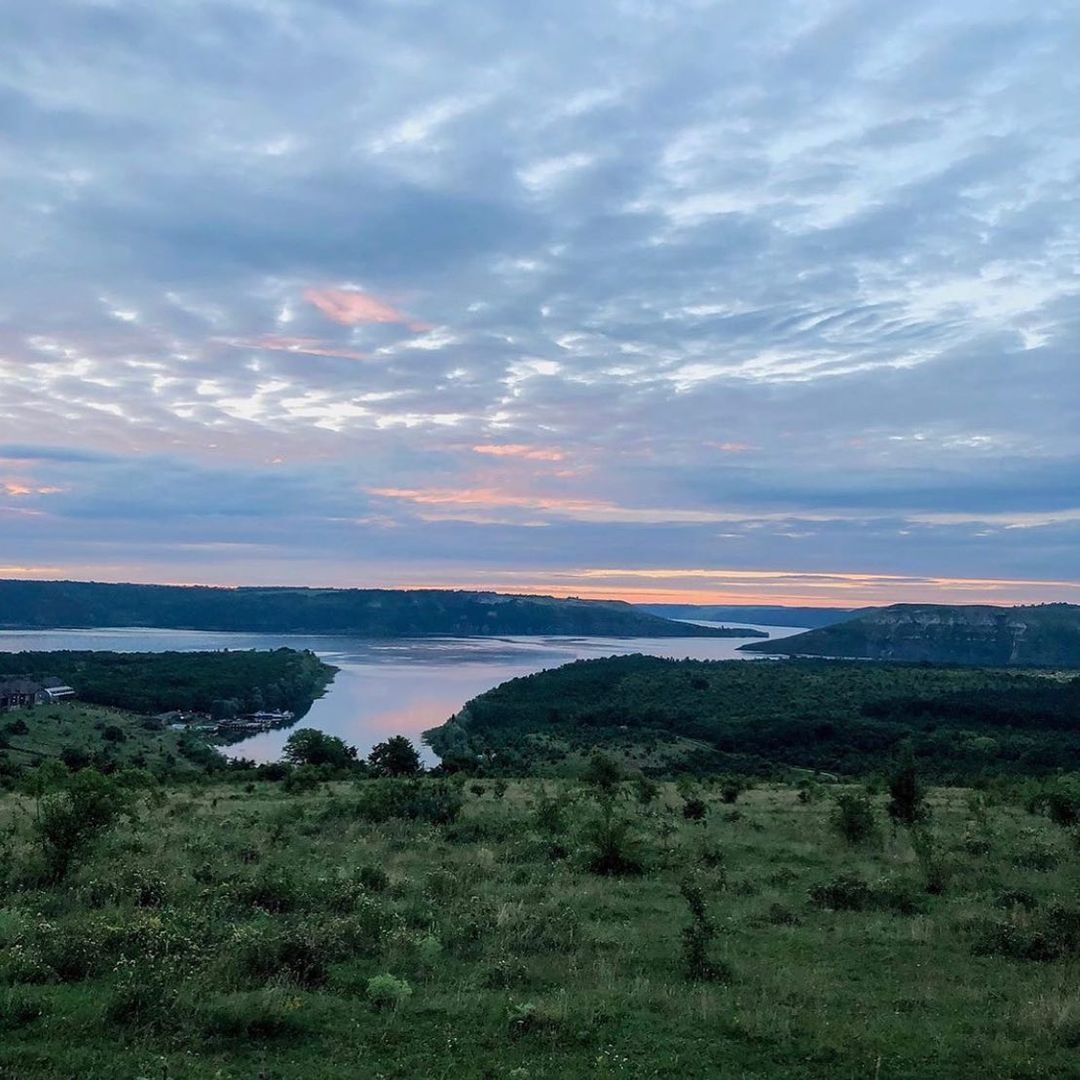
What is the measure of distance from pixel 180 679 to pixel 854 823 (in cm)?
8847

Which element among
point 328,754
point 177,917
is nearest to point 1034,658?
point 328,754

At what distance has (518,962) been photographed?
8.48 m

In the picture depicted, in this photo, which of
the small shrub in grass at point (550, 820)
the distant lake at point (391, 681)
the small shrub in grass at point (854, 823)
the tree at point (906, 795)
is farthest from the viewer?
the distant lake at point (391, 681)

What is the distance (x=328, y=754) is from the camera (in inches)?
1457

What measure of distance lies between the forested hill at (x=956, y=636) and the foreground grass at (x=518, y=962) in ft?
440

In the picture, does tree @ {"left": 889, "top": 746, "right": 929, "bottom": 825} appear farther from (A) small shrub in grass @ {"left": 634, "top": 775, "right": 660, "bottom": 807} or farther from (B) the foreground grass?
(A) small shrub in grass @ {"left": 634, "top": 775, "right": 660, "bottom": 807}

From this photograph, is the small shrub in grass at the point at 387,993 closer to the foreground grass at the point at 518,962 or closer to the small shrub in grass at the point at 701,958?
the foreground grass at the point at 518,962

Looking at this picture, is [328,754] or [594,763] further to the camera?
[328,754]

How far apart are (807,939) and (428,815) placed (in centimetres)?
978

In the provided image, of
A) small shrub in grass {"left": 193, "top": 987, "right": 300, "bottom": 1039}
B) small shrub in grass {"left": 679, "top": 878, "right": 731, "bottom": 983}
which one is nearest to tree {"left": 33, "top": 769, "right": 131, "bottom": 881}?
small shrub in grass {"left": 193, "top": 987, "right": 300, "bottom": 1039}

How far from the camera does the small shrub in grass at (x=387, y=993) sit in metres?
7.43

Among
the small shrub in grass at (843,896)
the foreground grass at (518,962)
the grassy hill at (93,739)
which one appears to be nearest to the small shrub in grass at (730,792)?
the foreground grass at (518,962)

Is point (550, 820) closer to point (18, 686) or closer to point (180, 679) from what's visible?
point (18, 686)

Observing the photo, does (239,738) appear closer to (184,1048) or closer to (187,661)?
(187,661)
